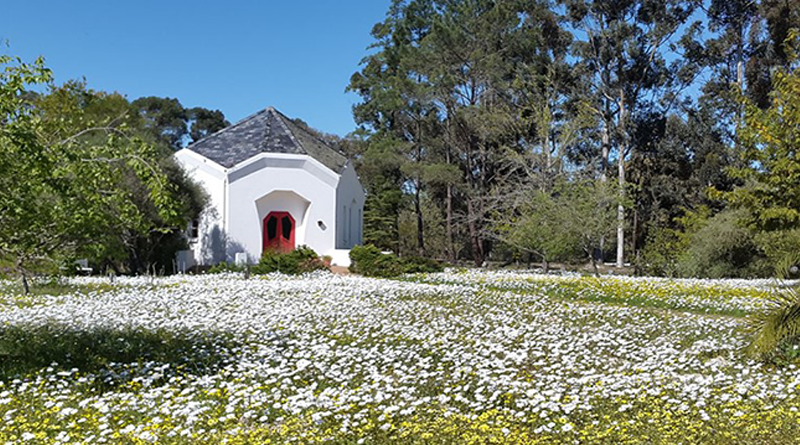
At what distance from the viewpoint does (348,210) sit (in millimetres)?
32938

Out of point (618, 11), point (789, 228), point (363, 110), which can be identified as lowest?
point (789, 228)

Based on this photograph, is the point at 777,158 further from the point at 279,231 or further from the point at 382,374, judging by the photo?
the point at 279,231

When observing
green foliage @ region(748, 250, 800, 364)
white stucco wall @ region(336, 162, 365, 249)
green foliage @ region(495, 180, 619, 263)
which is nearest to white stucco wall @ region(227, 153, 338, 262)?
white stucco wall @ region(336, 162, 365, 249)

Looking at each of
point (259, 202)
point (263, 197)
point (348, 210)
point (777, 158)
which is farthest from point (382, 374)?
point (348, 210)

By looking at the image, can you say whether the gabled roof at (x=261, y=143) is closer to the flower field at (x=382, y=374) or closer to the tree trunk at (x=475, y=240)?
the tree trunk at (x=475, y=240)

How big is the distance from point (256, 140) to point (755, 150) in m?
21.3

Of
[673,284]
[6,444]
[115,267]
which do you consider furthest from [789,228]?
[115,267]

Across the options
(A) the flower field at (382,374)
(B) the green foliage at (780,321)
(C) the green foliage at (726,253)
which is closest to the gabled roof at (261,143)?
(A) the flower field at (382,374)

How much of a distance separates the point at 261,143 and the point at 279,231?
4.37 m

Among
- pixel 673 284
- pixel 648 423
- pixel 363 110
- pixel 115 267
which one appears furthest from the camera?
pixel 363 110

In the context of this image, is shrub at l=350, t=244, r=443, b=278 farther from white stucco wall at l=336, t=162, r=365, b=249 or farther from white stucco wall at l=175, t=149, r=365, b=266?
white stucco wall at l=336, t=162, r=365, b=249

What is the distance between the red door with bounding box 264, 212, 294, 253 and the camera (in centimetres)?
2936

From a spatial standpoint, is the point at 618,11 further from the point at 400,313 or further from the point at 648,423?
the point at 648,423

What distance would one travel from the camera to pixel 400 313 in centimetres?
1320
